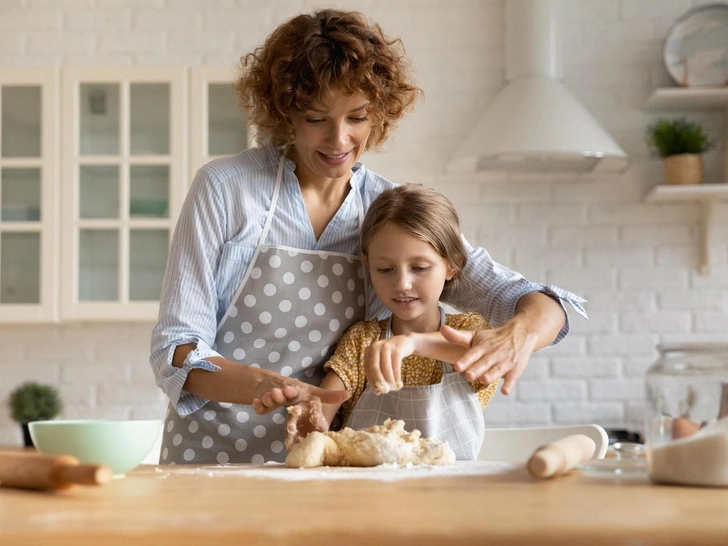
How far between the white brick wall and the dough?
215 centimetres

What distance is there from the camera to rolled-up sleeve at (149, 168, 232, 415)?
1.44 m

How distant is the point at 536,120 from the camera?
9.93 feet

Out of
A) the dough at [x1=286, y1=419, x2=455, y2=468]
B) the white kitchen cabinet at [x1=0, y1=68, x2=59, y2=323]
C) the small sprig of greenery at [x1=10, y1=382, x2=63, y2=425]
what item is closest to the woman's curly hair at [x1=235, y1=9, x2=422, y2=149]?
the dough at [x1=286, y1=419, x2=455, y2=468]

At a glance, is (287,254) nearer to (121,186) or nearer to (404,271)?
(404,271)

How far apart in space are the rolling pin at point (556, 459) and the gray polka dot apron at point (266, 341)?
67 cm

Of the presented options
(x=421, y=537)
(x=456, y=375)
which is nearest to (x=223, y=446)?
(x=456, y=375)

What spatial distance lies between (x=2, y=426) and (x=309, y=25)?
247cm

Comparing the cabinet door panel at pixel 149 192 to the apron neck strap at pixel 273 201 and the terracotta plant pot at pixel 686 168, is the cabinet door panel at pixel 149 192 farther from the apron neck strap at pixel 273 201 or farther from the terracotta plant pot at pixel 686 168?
the terracotta plant pot at pixel 686 168

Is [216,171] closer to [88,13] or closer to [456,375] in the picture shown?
[456,375]

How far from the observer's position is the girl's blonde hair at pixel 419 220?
1.64 m

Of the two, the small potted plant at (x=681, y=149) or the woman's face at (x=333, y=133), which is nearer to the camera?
the woman's face at (x=333, y=133)

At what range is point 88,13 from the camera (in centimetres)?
348

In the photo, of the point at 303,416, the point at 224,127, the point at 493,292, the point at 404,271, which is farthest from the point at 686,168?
the point at 303,416

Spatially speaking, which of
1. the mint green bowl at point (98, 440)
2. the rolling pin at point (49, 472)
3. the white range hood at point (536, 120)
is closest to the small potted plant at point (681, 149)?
→ the white range hood at point (536, 120)
